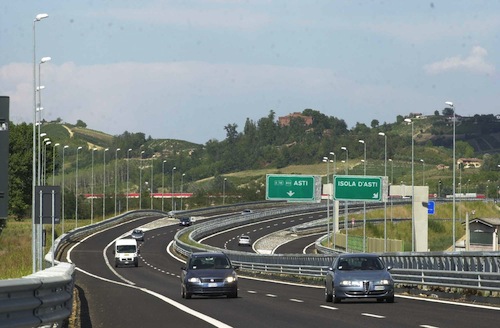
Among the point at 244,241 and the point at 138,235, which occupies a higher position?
the point at 138,235

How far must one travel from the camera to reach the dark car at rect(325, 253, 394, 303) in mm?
31359

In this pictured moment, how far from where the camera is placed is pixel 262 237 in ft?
440

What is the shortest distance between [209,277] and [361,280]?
6093mm

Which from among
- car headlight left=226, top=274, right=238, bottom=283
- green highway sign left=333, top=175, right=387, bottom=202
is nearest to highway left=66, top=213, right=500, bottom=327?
car headlight left=226, top=274, right=238, bottom=283

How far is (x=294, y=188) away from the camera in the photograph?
8588 centimetres

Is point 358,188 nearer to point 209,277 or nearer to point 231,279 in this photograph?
point 231,279

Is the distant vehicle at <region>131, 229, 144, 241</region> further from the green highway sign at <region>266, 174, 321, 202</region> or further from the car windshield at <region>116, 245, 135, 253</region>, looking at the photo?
the green highway sign at <region>266, 174, 321, 202</region>

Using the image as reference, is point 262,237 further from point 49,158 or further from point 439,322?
point 439,322

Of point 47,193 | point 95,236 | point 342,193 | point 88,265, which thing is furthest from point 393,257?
point 95,236

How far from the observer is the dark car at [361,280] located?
31.4 m

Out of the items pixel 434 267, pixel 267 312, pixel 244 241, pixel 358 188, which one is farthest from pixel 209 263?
pixel 244 241

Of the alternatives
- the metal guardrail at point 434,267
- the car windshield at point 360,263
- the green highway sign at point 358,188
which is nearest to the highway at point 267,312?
the car windshield at point 360,263

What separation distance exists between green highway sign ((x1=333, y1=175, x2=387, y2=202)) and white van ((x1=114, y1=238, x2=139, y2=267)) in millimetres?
14461

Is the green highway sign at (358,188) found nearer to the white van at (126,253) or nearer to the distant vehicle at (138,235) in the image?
the white van at (126,253)
